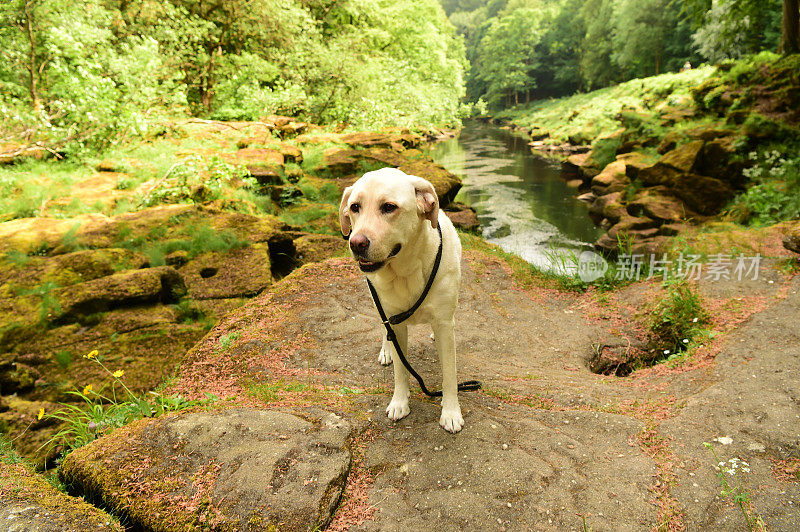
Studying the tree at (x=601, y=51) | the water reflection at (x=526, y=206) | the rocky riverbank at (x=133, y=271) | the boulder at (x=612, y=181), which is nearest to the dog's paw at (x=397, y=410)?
the rocky riverbank at (x=133, y=271)

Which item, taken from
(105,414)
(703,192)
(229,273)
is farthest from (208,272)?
(703,192)

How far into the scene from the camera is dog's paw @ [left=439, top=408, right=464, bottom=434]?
8.86 feet

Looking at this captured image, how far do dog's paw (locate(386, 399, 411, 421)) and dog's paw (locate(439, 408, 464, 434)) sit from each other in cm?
27

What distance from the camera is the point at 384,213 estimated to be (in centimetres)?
223

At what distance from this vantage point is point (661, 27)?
35062 mm

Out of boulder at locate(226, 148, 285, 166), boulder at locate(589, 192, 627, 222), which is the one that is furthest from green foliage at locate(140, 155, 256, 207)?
boulder at locate(589, 192, 627, 222)

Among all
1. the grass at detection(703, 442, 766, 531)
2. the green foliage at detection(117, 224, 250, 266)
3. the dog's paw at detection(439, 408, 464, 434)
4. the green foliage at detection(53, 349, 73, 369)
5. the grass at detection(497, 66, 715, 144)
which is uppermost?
the grass at detection(497, 66, 715, 144)

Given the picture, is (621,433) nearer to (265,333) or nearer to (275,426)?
(275,426)

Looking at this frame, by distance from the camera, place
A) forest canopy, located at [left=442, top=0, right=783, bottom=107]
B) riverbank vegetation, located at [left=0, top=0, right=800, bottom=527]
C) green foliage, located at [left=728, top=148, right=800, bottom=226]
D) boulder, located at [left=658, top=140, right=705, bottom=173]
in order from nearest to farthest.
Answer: riverbank vegetation, located at [left=0, top=0, right=800, bottom=527] < green foliage, located at [left=728, top=148, right=800, bottom=226] < boulder, located at [left=658, top=140, right=705, bottom=173] < forest canopy, located at [left=442, top=0, right=783, bottom=107]

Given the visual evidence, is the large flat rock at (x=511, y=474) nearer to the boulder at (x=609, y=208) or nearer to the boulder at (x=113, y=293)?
the boulder at (x=113, y=293)

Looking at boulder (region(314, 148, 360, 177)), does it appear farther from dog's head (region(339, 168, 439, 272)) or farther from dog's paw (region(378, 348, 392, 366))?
dog's head (region(339, 168, 439, 272))

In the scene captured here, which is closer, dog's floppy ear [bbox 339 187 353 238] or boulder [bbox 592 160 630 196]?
dog's floppy ear [bbox 339 187 353 238]

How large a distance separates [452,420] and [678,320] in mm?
3797

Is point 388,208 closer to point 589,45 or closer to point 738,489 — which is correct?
point 738,489
